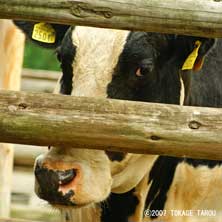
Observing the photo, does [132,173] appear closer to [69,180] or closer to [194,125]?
[69,180]

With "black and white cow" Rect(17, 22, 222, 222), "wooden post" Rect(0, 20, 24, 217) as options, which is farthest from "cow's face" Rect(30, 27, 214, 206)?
"wooden post" Rect(0, 20, 24, 217)

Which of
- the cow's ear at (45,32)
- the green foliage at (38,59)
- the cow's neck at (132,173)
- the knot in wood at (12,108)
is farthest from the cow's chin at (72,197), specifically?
the green foliage at (38,59)

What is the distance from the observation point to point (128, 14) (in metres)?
2.85

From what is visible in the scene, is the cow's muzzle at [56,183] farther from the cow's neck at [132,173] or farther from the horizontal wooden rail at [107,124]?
the cow's neck at [132,173]

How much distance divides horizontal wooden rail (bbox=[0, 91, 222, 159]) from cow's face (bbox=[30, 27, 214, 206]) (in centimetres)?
39

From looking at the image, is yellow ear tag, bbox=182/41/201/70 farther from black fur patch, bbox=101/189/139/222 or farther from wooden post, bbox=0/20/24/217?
wooden post, bbox=0/20/24/217

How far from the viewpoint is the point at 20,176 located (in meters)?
8.91

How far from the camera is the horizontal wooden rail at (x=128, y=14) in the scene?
2840 millimetres

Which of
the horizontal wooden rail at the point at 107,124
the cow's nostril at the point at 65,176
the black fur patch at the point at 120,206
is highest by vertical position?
the horizontal wooden rail at the point at 107,124

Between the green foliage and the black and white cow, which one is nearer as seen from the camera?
the black and white cow

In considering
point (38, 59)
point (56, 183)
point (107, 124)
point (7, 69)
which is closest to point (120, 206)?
point (56, 183)

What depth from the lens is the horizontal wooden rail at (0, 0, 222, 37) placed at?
9.32ft

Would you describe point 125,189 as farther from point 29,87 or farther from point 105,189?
point 29,87

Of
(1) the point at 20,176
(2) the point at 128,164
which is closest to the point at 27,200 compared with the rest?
(1) the point at 20,176
